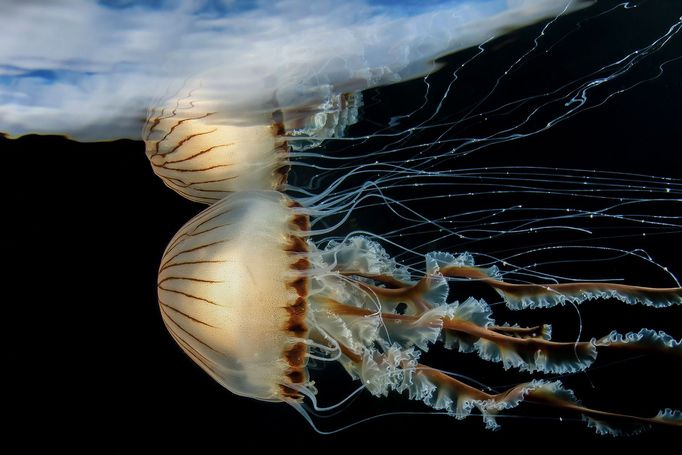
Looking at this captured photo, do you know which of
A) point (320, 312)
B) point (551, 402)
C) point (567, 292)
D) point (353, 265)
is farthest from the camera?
point (353, 265)

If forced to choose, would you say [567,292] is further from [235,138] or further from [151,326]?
[151,326]

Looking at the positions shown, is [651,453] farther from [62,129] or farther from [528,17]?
[62,129]

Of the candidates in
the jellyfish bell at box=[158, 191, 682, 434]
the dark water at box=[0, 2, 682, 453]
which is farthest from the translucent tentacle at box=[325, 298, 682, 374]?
the dark water at box=[0, 2, 682, 453]

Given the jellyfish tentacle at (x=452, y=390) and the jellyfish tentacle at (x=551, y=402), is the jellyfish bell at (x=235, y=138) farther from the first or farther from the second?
the jellyfish tentacle at (x=551, y=402)

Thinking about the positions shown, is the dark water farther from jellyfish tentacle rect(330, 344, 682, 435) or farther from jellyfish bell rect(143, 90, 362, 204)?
jellyfish tentacle rect(330, 344, 682, 435)

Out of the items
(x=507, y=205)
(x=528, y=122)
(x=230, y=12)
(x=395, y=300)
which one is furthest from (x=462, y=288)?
(x=230, y=12)

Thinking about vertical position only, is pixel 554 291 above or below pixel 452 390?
above

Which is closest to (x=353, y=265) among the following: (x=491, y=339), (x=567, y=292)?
(x=491, y=339)
